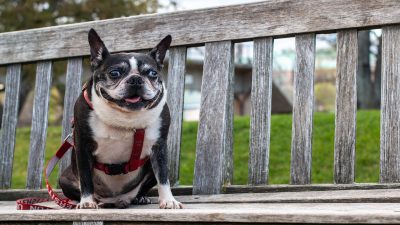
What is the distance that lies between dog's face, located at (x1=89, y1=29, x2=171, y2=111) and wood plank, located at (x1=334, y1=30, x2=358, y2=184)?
77 cm

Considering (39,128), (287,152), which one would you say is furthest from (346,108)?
(287,152)

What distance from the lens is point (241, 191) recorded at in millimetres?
2912

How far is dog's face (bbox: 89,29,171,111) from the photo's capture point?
2480mm

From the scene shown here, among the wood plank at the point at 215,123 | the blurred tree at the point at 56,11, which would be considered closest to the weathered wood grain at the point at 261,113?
the wood plank at the point at 215,123

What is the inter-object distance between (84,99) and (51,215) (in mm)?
650

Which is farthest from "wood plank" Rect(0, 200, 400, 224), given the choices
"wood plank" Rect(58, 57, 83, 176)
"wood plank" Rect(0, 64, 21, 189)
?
"wood plank" Rect(0, 64, 21, 189)

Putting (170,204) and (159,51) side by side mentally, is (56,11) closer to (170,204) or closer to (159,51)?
(159,51)

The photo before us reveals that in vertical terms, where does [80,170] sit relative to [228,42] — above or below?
below

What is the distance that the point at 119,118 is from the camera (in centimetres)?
255

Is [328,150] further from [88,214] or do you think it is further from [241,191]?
[88,214]

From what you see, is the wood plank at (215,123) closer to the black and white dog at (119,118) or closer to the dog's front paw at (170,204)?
the black and white dog at (119,118)

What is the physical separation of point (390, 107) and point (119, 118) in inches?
43.4

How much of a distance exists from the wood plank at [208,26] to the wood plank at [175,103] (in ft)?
0.26

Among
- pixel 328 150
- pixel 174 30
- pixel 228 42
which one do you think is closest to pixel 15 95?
pixel 174 30
